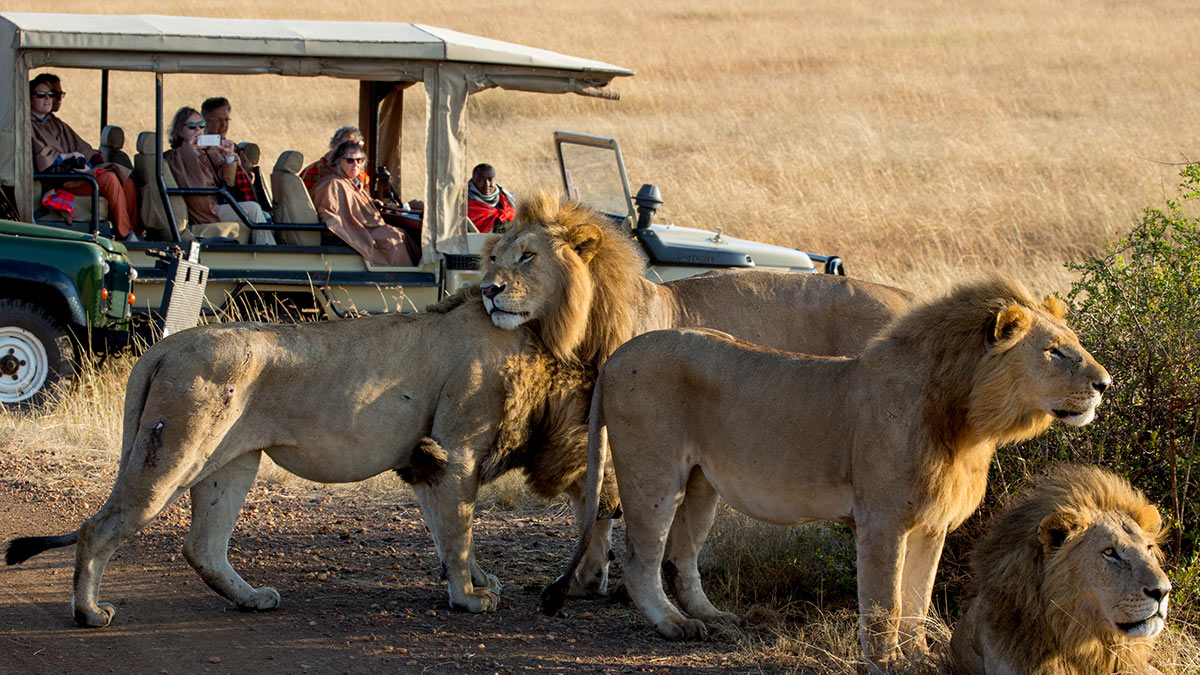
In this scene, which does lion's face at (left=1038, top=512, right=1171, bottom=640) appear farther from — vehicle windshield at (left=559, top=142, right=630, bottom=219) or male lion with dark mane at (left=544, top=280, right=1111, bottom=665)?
vehicle windshield at (left=559, top=142, right=630, bottom=219)

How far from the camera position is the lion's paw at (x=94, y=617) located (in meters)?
5.25

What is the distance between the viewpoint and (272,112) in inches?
902

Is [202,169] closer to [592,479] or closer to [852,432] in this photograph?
[592,479]

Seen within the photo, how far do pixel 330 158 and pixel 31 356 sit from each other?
234cm

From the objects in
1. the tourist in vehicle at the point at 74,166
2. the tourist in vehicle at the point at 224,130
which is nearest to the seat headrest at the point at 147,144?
the tourist in vehicle at the point at 74,166

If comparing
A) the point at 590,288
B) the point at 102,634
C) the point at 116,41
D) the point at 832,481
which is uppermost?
the point at 116,41

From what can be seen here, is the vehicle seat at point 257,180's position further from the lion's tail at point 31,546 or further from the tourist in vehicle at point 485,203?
the lion's tail at point 31,546

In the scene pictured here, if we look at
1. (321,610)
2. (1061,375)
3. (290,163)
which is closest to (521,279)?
(321,610)

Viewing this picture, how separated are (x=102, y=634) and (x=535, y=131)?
1781 cm

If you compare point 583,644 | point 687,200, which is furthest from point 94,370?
point 687,200

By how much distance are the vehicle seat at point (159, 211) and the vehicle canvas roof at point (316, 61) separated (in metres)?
0.71

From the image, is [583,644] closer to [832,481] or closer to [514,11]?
[832,481]

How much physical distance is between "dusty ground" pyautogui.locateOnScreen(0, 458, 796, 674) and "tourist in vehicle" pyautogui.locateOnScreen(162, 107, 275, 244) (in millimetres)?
2691

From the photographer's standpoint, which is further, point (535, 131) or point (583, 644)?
point (535, 131)
